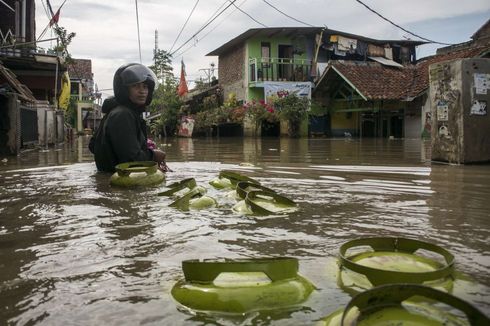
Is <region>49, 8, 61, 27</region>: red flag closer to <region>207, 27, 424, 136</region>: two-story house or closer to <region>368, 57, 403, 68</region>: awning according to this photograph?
<region>207, 27, 424, 136</region>: two-story house

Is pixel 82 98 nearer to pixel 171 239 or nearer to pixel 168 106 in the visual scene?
pixel 168 106

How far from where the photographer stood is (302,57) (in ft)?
87.2

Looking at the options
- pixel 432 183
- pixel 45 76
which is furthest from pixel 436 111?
pixel 45 76

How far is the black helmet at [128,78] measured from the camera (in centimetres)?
546

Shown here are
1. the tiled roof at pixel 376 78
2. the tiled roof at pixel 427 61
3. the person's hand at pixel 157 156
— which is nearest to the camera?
the person's hand at pixel 157 156

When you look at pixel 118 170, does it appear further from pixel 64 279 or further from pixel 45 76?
pixel 45 76

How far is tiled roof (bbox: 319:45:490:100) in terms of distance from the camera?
821 inches

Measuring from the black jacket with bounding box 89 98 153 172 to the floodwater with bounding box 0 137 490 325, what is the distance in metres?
0.46

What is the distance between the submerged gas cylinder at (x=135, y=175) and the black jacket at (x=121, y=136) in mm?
374

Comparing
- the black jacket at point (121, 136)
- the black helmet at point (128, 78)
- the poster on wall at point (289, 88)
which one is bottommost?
the black jacket at point (121, 136)

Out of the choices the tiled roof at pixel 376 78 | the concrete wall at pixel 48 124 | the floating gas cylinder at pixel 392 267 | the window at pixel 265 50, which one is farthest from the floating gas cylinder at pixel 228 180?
the window at pixel 265 50

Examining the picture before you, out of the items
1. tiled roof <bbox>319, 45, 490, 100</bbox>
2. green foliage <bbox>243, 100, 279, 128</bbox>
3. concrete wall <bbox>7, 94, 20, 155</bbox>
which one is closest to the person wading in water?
concrete wall <bbox>7, 94, 20, 155</bbox>

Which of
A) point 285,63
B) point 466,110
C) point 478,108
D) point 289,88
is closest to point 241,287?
point 466,110

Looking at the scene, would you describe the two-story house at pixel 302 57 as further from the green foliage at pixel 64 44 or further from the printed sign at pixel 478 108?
the printed sign at pixel 478 108
